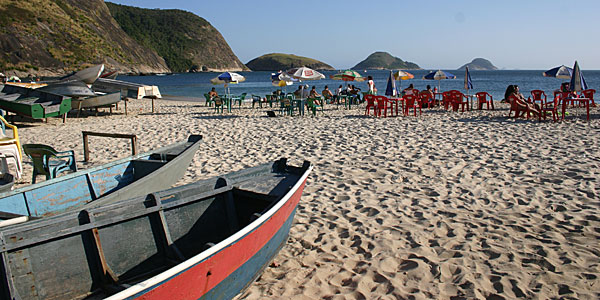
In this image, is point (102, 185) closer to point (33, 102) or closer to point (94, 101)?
point (33, 102)

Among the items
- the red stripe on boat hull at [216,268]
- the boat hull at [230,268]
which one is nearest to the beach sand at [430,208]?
the boat hull at [230,268]

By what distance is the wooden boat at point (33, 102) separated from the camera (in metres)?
12.9

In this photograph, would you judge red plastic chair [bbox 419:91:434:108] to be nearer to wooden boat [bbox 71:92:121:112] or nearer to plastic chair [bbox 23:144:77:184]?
wooden boat [bbox 71:92:121:112]

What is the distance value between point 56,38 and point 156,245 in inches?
3318

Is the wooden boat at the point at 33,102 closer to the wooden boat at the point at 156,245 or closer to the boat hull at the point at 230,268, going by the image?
the wooden boat at the point at 156,245

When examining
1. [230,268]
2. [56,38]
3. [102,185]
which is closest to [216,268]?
[230,268]

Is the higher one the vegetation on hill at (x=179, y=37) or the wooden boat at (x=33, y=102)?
the vegetation on hill at (x=179, y=37)

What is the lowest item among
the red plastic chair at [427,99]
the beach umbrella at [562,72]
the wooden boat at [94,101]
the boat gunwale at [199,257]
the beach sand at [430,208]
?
the beach sand at [430,208]

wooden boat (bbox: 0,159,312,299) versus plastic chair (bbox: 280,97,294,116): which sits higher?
plastic chair (bbox: 280,97,294,116)

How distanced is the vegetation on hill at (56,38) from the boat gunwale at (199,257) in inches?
2801

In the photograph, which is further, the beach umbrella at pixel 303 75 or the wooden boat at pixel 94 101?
the beach umbrella at pixel 303 75

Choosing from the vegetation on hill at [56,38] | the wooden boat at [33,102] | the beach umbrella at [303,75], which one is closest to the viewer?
the wooden boat at [33,102]

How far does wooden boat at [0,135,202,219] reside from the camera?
4047 millimetres

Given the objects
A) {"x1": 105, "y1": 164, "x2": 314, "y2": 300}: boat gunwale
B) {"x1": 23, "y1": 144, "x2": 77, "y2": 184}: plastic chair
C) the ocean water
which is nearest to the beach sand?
{"x1": 105, "y1": 164, "x2": 314, "y2": 300}: boat gunwale
